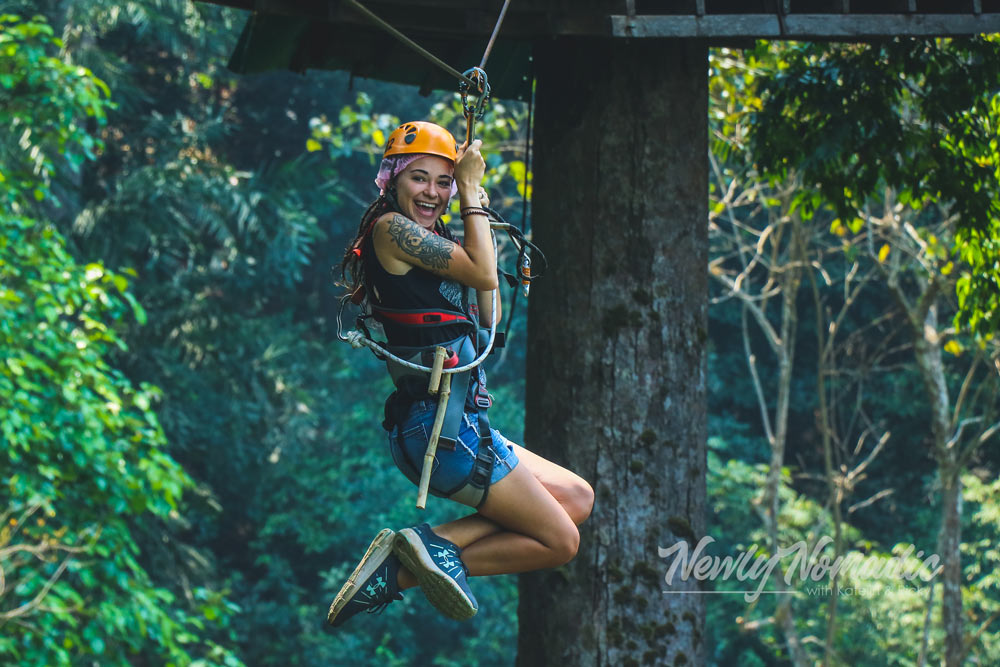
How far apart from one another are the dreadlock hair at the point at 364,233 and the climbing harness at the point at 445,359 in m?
0.04

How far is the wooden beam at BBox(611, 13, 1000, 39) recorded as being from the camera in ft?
13.2

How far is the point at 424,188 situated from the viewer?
132 inches

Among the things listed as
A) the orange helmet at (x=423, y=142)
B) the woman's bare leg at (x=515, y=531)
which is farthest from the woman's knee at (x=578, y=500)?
the orange helmet at (x=423, y=142)

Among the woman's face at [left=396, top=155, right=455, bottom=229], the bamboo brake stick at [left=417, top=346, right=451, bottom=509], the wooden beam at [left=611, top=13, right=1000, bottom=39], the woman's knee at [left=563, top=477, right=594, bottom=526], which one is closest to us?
the bamboo brake stick at [left=417, top=346, right=451, bottom=509]

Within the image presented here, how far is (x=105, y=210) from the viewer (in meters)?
16.1

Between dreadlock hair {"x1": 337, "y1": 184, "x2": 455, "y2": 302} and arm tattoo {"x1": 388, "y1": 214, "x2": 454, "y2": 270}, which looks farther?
dreadlock hair {"x1": 337, "y1": 184, "x2": 455, "y2": 302}

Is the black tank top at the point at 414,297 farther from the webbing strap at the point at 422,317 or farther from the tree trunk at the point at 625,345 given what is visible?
the tree trunk at the point at 625,345

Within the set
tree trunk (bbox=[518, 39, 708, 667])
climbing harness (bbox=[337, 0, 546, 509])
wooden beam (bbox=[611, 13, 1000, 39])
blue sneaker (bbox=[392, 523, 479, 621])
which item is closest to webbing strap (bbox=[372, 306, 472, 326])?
climbing harness (bbox=[337, 0, 546, 509])

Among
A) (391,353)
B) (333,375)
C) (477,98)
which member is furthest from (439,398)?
(333,375)

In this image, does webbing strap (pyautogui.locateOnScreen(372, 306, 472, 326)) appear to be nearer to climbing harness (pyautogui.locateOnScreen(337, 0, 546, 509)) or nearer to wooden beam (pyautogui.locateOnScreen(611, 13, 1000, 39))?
climbing harness (pyautogui.locateOnScreen(337, 0, 546, 509))

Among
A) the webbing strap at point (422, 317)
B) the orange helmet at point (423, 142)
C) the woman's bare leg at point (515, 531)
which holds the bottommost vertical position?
the woman's bare leg at point (515, 531)

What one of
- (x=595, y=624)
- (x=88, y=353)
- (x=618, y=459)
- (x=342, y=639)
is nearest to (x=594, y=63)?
(x=618, y=459)

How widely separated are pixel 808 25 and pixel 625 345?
4.55ft

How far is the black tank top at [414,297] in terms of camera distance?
3.32m
